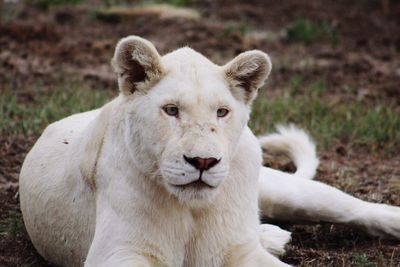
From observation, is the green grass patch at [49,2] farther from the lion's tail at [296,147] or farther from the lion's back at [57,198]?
the lion's back at [57,198]

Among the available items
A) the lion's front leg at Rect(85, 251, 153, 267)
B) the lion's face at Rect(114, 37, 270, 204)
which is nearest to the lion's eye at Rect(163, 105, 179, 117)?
the lion's face at Rect(114, 37, 270, 204)

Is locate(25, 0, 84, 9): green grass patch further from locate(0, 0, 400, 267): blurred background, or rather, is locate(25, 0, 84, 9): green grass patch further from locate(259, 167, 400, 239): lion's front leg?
locate(259, 167, 400, 239): lion's front leg

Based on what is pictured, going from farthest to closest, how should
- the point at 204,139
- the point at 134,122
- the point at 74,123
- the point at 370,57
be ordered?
the point at 370,57 → the point at 74,123 → the point at 134,122 → the point at 204,139

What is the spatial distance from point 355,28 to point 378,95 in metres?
4.28

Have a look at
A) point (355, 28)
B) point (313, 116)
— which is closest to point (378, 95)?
point (313, 116)

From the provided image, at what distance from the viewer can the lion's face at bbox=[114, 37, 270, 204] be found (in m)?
3.72

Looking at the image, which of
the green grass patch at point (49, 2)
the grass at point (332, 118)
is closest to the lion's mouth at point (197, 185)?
the grass at point (332, 118)

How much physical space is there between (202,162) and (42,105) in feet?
15.6

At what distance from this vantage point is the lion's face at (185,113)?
3.72 meters

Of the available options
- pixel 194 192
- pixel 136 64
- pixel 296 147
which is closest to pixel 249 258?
pixel 194 192

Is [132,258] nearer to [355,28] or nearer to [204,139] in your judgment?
[204,139]

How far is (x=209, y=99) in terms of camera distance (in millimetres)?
3869

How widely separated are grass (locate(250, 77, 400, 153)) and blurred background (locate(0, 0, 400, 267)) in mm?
13

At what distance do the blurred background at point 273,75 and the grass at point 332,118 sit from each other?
0.01 m
